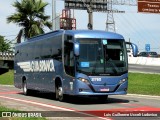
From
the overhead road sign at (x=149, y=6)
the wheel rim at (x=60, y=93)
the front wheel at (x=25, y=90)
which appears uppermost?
the overhead road sign at (x=149, y=6)

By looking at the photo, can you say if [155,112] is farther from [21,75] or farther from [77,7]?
[77,7]

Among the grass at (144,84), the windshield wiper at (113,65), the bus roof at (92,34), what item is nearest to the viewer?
the windshield wiper at (113,65)

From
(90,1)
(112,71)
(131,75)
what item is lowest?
(131,75)

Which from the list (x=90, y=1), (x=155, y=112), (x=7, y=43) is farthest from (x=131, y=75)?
(x=7, y=43)

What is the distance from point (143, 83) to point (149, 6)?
1907 centimetres

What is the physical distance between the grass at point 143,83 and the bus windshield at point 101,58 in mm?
7505

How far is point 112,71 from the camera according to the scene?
2002 cm

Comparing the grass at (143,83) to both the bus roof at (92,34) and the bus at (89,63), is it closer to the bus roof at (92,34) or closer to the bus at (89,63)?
the bus at (89,63)

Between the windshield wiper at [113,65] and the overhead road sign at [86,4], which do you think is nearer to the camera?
the windshield wiper at [113,65]

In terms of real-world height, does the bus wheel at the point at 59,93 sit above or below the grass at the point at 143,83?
above

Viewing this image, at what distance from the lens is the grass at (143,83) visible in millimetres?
28406

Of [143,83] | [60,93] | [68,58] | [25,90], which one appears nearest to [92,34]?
[68,58]

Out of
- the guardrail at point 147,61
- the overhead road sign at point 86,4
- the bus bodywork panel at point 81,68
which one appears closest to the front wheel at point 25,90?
the bus bodywork panel at point 81,68

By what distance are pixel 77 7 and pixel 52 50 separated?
52.9 m
